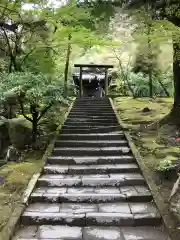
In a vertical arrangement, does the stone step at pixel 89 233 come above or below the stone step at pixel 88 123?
above

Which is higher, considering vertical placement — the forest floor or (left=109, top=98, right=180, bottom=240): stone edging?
(left=109, top=98, right=180, bottom=240): stone edging

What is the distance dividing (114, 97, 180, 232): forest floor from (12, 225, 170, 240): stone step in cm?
50

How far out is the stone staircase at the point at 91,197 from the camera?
4.82 metres

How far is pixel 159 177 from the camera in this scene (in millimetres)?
6445

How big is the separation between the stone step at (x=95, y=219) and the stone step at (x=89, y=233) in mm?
86

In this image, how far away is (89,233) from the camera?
4742 mm

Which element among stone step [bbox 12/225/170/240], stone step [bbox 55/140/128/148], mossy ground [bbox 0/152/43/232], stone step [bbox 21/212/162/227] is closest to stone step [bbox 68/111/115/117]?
stone step [bbox 55/140/128/148]

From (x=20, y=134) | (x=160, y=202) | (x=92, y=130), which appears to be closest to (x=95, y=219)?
(x=160, y=202)

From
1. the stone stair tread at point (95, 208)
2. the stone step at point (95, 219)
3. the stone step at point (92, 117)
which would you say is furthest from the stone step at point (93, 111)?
the stone step at point (95, 219)

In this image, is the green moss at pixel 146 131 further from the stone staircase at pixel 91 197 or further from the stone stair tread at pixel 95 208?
the stone stair tread at pixel 95 208

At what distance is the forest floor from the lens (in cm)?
608

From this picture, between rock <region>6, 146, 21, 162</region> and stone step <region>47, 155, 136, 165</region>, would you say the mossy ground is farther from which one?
rock <region>6, 146, 21, 162</region>

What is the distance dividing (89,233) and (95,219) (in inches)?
13.9

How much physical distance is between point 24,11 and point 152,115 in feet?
23.0
